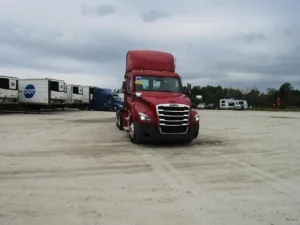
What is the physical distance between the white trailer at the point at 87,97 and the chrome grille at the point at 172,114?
35.2 meters

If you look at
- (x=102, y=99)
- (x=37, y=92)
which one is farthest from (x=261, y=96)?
(x=37, y=92)

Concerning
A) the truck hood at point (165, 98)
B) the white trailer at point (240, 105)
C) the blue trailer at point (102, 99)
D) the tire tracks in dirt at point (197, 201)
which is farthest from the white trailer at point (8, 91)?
the white trailer at point (240, 105)

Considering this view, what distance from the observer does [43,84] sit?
33.2 m

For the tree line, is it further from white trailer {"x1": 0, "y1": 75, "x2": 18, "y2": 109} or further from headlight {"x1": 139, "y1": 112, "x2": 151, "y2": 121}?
headlight {"x1": 139, "y1": 112, "x2": 151, "y2": 121}

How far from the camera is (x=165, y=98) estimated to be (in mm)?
12344

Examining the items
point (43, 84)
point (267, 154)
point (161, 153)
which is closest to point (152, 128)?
point (161, 153)

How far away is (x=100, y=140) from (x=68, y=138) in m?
1.32

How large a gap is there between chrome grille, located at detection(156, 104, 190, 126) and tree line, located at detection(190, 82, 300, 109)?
270 feet

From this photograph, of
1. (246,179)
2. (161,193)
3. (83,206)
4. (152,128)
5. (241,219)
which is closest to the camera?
(241,219)

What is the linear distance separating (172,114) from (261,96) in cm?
10152

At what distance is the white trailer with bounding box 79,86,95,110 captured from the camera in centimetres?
4625

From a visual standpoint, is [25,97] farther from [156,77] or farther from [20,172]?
[20,172]

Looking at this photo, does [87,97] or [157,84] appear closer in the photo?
[157,84]

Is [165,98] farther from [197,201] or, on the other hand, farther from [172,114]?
[197,201]
